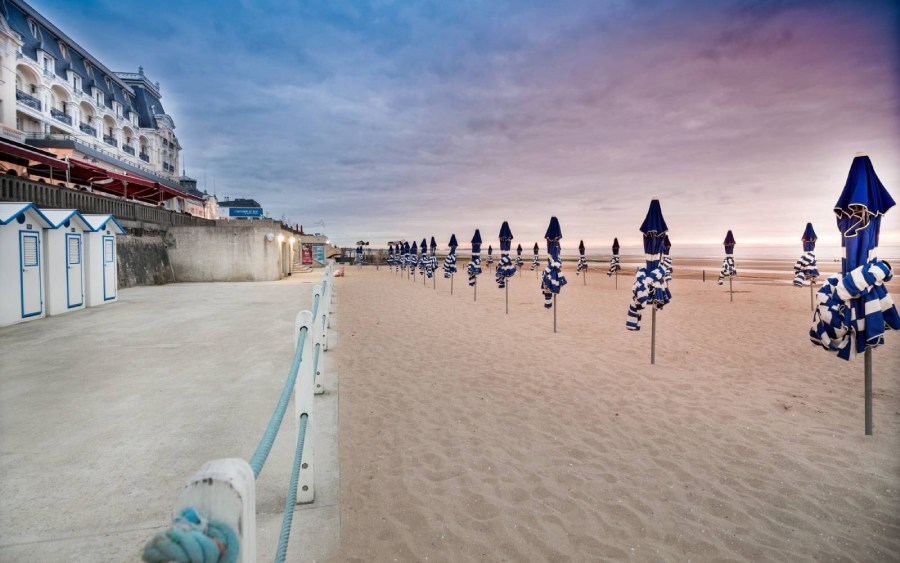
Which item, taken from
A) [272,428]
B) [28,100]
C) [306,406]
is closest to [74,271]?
[306,406]

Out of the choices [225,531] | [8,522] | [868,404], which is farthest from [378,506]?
[868,404]

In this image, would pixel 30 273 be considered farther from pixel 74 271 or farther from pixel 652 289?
pixel 652 289

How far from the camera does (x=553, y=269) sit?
11062 millimetres

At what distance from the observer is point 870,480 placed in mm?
3785

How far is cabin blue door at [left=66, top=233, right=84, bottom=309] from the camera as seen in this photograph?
11164 mm

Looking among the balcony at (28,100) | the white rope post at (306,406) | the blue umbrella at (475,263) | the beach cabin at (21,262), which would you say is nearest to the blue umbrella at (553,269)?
the blue umbrella at (475,263)

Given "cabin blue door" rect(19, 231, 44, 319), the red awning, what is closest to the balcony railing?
the red awning

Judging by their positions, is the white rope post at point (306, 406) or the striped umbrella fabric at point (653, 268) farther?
the striped umbrella fabric at point (653, 268)

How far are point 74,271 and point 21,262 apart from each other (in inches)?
86.6

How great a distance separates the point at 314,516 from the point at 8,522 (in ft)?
7.21

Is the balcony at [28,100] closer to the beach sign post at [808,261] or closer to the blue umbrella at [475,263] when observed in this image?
the blue umbrella at [475,263]

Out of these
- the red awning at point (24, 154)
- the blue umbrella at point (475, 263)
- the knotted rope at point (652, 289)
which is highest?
the red awning at point (24, 154)

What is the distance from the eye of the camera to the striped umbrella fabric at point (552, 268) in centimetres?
1084

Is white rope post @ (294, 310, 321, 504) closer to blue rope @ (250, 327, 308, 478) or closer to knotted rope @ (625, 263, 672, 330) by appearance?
blue rope @ (250, 327, 308, 478)
